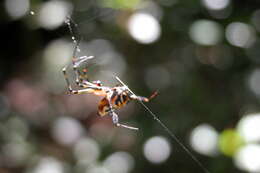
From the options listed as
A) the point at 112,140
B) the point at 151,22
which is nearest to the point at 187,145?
the point at 112,140

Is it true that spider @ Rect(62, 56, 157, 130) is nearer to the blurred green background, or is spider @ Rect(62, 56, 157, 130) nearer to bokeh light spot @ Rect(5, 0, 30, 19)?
the blurred green background

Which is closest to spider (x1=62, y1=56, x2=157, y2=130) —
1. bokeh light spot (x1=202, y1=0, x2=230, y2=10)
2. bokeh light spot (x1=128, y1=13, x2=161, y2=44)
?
bokeh light spot (x1=128, y1=13, x2=161, y2=44)

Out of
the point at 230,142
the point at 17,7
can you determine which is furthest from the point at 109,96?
the point at 17,7

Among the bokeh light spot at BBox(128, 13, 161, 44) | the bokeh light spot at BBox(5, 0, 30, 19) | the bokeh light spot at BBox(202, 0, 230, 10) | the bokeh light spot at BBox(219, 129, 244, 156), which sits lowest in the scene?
the bokeh light spot at BBox(219, 129, 244, 156)

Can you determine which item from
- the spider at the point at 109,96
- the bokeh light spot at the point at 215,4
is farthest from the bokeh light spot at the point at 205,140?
the bokeh light spot at the point at 215,4

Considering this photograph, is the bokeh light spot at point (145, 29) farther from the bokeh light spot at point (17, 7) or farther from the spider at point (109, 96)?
the bokeh light spot at point (17, 7)

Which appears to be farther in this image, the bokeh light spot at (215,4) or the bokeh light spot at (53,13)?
the bokeh light spot at (53,13)

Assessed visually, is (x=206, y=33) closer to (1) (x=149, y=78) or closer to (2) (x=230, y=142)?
(1) (x=149, y=78)

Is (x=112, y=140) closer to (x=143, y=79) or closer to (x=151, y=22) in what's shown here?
(x=143, y=79)
